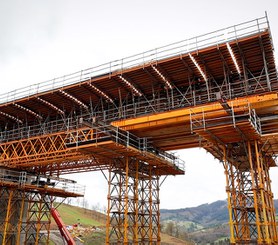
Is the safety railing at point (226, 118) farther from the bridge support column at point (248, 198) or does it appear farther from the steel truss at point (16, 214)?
the steel truss at point (16, 214)

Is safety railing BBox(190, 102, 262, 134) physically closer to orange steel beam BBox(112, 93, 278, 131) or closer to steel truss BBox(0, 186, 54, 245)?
orange steel beam BBox(112, 93, 278, 131)

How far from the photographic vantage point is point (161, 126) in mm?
21250

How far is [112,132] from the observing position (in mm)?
21641

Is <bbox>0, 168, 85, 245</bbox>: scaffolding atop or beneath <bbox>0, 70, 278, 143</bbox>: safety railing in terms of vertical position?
beneath

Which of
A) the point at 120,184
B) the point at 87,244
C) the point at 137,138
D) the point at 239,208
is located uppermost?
the point at 137,138

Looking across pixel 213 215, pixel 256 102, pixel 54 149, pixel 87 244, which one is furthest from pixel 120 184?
pixel 213 215

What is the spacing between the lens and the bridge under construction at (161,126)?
59.8 feet

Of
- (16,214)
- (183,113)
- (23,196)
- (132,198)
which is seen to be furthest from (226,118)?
(16,214)

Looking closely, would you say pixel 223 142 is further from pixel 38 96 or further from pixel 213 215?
pixel 213 215

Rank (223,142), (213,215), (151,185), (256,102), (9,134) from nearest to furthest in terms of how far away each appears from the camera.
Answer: (256,102) < (223,142) < (151,185) < (9,134) < (213,215)

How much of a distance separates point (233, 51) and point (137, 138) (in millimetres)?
9591

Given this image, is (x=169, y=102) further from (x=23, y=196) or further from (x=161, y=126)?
(x=23, y=196)

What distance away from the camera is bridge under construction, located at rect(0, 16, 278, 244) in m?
18.2

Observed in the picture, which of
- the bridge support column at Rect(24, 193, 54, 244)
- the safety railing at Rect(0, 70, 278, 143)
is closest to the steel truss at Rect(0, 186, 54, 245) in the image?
the bridge support column at Rect(24, 193, 54, 244)
